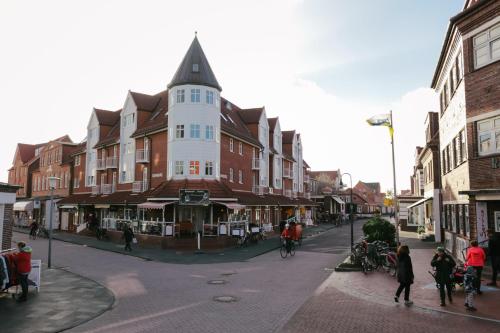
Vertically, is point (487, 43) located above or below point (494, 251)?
above

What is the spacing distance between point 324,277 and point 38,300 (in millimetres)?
10231

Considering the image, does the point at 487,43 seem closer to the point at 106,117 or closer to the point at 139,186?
the point at 139,186

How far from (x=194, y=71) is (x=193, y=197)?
34.0 ft

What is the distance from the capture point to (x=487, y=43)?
15688 millimetres

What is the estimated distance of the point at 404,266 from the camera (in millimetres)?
10641

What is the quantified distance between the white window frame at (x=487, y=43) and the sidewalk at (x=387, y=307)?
8.96 meters

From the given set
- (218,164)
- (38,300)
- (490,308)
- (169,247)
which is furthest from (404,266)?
(218,164)

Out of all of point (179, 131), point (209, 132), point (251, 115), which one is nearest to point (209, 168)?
point (209, 132)

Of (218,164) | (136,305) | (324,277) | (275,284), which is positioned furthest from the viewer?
(218,164)

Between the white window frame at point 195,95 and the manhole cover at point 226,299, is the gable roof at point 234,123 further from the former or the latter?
the manhole cover at point 226,299

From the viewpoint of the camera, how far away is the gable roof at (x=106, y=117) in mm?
41062

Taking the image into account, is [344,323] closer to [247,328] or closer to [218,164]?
[247,328]

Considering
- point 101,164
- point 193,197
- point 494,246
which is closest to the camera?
point 494,246

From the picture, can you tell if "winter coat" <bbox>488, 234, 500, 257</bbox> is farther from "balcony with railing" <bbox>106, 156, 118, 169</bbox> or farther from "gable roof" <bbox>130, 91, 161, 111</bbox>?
"balcony with railing" <bbox>106, 156, 118, 169</bbox>
